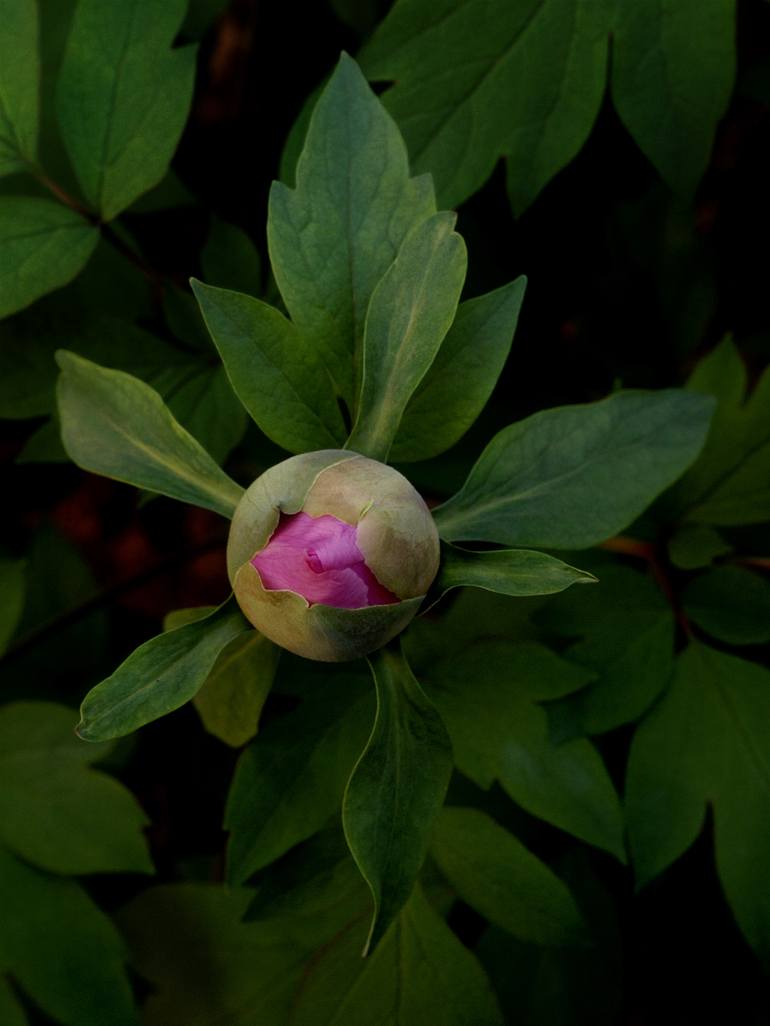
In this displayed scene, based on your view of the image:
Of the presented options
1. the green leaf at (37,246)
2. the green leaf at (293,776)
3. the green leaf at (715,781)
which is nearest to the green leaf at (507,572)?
the green leaf at (293,776)

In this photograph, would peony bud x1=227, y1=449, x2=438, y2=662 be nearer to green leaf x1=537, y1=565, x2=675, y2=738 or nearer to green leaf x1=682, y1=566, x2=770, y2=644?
green leaf x1=537, y1=565, x2=675, y2=738

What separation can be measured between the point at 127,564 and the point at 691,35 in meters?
1.23

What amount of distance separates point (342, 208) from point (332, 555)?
347 millimetres

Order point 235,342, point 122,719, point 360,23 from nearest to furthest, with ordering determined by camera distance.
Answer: point 122,719
point 235,342
point 360,23

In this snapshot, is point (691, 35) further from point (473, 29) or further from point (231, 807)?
point (231, 807)

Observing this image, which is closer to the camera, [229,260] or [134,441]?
[134,441]

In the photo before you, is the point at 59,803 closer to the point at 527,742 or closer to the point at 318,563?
the point at 527,742

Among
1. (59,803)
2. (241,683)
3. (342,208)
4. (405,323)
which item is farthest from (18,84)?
(59,803)

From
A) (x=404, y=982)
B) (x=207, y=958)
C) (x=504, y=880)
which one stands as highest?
(x=504, y=880)

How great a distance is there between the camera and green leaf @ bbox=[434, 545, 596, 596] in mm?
718

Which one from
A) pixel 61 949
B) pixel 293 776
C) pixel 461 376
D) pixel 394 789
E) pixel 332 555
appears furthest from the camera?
pixel 61 949

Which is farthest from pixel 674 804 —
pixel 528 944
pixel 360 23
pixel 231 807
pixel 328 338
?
pixel 360 23

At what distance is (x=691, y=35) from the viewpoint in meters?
1.00

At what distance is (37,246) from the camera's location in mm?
1020
